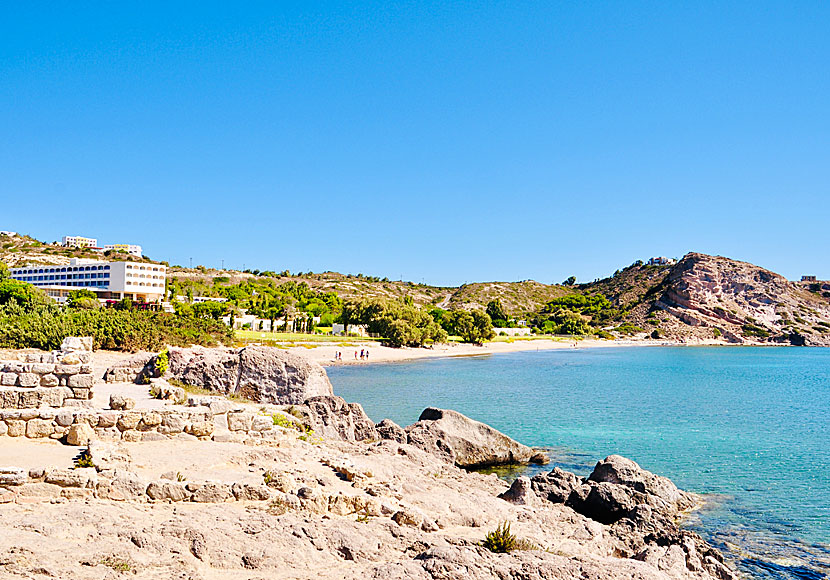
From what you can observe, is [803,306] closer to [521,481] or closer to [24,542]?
[521,481]

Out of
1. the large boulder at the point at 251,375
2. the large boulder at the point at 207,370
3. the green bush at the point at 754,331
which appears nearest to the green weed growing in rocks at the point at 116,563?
the large boulder at the point at 251,375

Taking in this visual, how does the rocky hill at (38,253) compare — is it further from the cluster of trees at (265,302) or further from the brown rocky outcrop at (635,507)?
the brown rocky outcrop at (635,507)

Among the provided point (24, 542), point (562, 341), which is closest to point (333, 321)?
point (562, 341)

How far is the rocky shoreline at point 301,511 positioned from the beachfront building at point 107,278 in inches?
3706

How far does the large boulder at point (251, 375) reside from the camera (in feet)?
64.8

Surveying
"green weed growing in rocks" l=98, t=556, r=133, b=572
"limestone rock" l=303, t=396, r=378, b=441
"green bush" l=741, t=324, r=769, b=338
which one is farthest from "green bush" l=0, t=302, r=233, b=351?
"green bush" l=741, t=324, r=769, b=338

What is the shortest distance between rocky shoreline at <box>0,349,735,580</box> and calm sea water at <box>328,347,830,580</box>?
1.72m

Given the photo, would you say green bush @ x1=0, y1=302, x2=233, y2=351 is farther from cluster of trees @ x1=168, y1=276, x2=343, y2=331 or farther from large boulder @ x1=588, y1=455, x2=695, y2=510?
large boulder @ x1=588, y1=455, x2=695, y2=510

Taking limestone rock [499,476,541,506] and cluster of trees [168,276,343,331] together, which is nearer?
limestone rock [499,476,541,506]

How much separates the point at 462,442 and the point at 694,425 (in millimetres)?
14859

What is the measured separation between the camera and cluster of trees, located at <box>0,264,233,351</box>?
32125 millimetres

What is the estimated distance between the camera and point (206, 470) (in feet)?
33.5

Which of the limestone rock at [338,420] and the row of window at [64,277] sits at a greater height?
the row of window at [64,277]

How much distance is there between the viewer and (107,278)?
4040 inches
